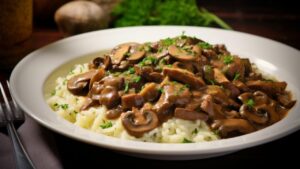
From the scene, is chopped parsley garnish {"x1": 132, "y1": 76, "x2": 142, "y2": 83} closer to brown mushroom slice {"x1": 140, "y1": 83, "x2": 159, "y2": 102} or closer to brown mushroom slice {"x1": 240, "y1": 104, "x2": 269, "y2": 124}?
brown mushroom slice {"x1": 140, "y1": 83, "x2": 159, "y2": 102}

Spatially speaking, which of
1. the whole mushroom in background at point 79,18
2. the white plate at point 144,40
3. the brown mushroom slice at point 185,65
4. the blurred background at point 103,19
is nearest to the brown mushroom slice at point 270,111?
the white plate at point 144,40

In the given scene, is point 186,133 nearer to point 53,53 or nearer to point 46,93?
point 46,93

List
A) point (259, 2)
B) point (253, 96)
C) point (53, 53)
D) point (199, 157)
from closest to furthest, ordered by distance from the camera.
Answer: point (199, 157) → point (253, 96) → point (53, 53) → point (259, 2)

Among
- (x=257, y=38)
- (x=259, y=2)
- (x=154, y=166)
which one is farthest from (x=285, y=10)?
(x=154, y=166)

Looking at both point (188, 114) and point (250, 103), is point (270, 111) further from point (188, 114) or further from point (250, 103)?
point (188, 114)

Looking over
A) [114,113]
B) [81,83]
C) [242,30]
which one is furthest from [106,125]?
[242,30]

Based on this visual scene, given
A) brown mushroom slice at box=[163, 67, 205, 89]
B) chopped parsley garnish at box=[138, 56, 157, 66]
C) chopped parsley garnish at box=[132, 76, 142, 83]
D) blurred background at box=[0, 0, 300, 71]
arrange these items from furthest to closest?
1. blurred background at box=[0, 0, 300, 71]
2. chopped parsley garnish at box=[138, 56, 157, 66]
3. chopped parsley garnish at box=[132, 76, 142, 83]
4. brown mushroom slice at box=[163, 67, 205, 89]

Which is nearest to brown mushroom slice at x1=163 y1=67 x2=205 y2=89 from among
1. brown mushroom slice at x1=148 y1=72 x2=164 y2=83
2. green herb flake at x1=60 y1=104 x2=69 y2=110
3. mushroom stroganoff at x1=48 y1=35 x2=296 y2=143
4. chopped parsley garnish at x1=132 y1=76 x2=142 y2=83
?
mushroom stroganoff at x1=48 y1=35 x2=296 y2=143

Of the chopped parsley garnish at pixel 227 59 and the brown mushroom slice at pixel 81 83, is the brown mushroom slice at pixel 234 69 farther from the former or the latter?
the brown mushroom slice at pixel 81 83
